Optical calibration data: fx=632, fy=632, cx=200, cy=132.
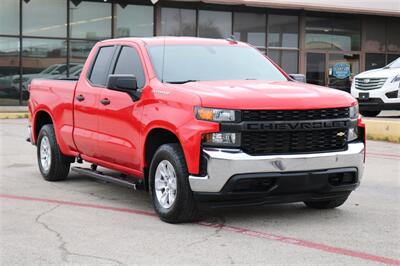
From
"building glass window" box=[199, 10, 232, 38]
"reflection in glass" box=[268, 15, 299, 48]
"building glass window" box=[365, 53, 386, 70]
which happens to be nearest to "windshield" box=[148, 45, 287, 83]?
"building glass window" box=[199, 10, 232, 38]

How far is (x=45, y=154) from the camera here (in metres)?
8.87

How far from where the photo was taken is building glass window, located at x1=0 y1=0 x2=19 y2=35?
74.7 feet

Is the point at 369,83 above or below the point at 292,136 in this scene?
above

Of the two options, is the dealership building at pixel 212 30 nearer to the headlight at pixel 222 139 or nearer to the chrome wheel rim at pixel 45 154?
the chrome wheel rim at pixel 45 154

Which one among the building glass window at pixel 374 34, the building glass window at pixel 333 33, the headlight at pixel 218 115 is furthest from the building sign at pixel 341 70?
the headlight at pixel 218 115

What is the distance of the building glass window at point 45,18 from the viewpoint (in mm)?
23078

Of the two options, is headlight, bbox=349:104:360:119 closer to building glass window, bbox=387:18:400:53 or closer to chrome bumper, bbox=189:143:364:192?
chrome bumper, bbox=189:143:364:192

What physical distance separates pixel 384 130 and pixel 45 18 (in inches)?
560

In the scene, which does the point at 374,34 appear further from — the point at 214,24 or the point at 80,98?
the point at 80,98

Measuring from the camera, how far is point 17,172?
368 inches

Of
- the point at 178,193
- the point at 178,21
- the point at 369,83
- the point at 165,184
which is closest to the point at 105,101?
the point at 165,184

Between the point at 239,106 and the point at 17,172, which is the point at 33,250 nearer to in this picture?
the point at 239,106

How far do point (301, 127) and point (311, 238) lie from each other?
1.02 meters

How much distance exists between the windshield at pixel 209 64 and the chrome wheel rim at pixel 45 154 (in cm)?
255
